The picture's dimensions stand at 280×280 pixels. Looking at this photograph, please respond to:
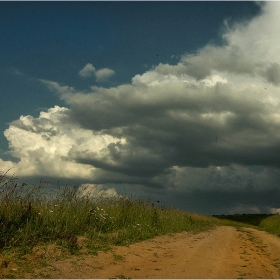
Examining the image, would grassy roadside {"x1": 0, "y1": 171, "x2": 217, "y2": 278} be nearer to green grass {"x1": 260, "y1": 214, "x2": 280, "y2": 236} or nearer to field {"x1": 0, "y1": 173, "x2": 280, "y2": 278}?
field {"x1": 0, "y1": 173, "x2": 280, "y2": 278}

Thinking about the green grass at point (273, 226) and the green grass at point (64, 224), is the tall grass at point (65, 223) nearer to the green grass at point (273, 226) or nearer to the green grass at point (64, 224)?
the green grass at point (64, 224)

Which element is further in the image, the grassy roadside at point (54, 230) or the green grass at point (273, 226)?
the green grass at point (273, 226)

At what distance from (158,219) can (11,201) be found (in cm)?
911

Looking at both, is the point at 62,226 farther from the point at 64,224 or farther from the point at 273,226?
the point at 273,226

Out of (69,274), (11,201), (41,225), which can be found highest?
(11,201)

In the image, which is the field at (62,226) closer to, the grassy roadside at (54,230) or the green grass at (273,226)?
the grassy roadside at (54,230)

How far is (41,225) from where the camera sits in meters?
10.3

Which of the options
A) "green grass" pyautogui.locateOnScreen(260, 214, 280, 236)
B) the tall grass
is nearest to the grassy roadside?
the tall grass

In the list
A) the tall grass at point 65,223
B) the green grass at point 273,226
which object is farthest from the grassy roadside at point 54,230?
the green grass at point 273,226

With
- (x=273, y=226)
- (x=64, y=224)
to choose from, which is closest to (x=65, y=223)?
(x=64, y=224)

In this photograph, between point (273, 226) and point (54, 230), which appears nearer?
point (54, 230)

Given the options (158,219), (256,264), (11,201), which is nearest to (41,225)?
(11,201)

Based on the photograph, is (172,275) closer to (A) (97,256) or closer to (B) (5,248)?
(A) (97,256)

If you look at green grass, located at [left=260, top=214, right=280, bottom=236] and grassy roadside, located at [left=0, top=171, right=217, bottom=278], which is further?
green grass, located at [left=260, top=214, right=280, bottom=236]
